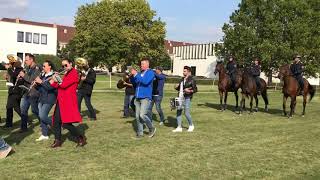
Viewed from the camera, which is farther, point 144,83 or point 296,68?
point 296,68

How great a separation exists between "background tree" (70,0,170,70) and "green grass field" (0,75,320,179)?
55159 mm

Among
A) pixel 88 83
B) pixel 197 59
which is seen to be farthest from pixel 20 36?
pixel 88 83

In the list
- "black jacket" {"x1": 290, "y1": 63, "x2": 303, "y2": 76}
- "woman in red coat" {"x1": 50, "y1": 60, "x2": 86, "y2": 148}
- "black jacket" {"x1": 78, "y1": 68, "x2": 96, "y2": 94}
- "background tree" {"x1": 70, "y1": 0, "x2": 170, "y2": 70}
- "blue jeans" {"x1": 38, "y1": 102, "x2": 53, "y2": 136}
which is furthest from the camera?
"background tree" {"x1": 70, "y1": 0, "x2": 170, "y2": 70}

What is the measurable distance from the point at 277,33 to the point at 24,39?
1905 inches

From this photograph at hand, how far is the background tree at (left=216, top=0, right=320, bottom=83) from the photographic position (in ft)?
160

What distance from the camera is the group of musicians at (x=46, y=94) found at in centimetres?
964

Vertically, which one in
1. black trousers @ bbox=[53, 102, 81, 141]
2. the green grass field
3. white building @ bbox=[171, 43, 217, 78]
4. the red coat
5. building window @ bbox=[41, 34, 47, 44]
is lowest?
the green grass field

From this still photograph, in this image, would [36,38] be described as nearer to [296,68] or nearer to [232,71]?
[232,71]

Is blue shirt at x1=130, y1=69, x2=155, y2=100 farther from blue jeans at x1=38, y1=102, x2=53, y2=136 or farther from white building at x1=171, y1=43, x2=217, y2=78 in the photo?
white building at x1=171, y1=43, x2=217, y2=78

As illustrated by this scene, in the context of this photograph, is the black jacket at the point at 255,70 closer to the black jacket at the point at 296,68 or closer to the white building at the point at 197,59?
the black jacket at the point at 296,68

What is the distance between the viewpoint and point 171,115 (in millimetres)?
17047

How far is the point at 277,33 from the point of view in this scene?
49.9 metres

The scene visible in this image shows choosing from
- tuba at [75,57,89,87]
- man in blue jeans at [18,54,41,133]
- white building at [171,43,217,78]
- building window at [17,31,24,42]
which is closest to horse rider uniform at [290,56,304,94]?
tuba at [75,57,89,87]

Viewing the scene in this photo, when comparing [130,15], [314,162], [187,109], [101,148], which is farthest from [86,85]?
[130,15]
